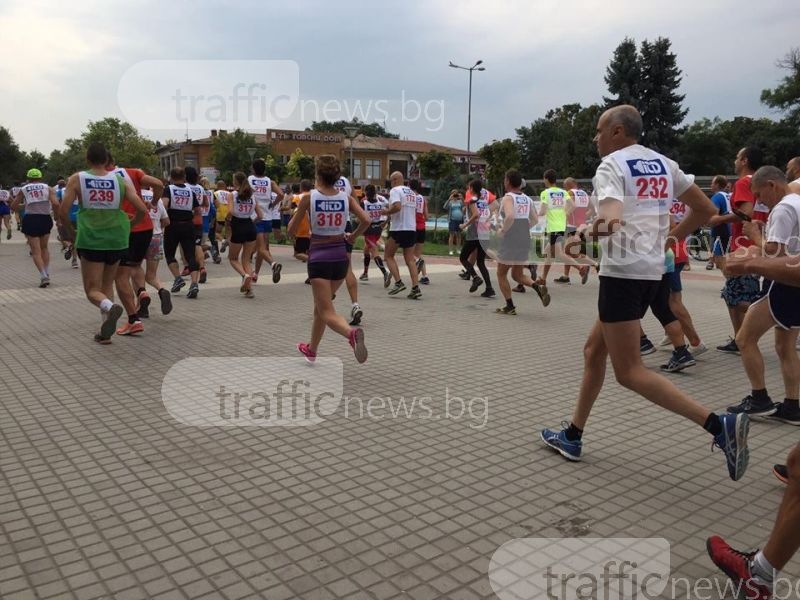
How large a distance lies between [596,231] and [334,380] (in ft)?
9.55

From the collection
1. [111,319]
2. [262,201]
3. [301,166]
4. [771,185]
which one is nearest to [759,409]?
[771,185]

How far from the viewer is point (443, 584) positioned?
8.88ft

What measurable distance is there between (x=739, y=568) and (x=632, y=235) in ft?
6.03

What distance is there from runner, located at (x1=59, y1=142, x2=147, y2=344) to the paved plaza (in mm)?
513

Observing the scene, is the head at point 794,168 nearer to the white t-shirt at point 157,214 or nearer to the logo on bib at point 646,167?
the logo on bib at point 646,167

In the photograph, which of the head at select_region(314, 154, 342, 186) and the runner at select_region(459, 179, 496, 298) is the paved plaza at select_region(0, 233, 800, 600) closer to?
the head at select_region(314, 154, 342, 186)

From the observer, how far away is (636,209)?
3.76 m

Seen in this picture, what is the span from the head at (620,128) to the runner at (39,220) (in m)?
10.3

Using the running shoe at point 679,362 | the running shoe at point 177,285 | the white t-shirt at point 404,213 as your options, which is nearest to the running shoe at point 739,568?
the running shoe at point 679,362

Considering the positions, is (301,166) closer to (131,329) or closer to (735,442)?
(131,329)

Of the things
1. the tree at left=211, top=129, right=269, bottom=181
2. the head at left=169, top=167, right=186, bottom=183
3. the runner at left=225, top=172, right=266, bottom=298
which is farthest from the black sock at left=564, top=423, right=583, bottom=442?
the tree at left=211, top=129, right=269, bottom=181

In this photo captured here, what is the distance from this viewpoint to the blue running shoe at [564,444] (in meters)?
4.06

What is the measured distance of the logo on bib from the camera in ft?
12.2

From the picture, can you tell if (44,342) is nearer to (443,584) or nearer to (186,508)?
(186,508)
